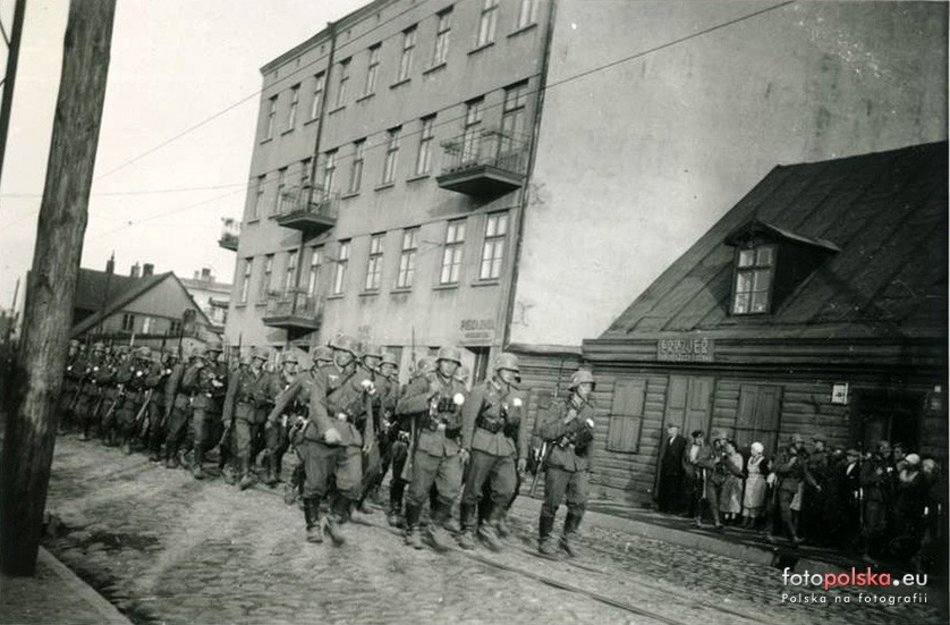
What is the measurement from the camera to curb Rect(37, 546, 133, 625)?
514cm

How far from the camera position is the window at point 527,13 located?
21.6 m

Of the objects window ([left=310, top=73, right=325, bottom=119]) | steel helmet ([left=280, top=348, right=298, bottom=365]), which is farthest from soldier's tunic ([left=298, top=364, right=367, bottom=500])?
window ([left=310, top=73, right=325, bottom=119])

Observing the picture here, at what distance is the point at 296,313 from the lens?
1117 inches

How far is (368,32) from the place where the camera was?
28.5m

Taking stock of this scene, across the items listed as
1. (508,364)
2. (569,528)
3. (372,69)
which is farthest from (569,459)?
(372,69)

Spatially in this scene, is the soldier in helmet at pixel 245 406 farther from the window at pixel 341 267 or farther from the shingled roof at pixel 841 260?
the window at pixel 341 267

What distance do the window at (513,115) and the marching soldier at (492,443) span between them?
12990mm

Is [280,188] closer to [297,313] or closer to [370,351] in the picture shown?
[297,313]

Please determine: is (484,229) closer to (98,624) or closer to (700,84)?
(700,84)

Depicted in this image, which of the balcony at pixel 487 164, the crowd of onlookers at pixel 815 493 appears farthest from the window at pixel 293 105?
the crowd of onlookers at pixel 815 493

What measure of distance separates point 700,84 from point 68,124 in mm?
18012

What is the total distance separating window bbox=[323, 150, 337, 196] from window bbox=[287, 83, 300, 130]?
350 centimetres

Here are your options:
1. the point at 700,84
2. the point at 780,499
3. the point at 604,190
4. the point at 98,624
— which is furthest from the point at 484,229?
the point at 98,624

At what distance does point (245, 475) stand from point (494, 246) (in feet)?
35.9
